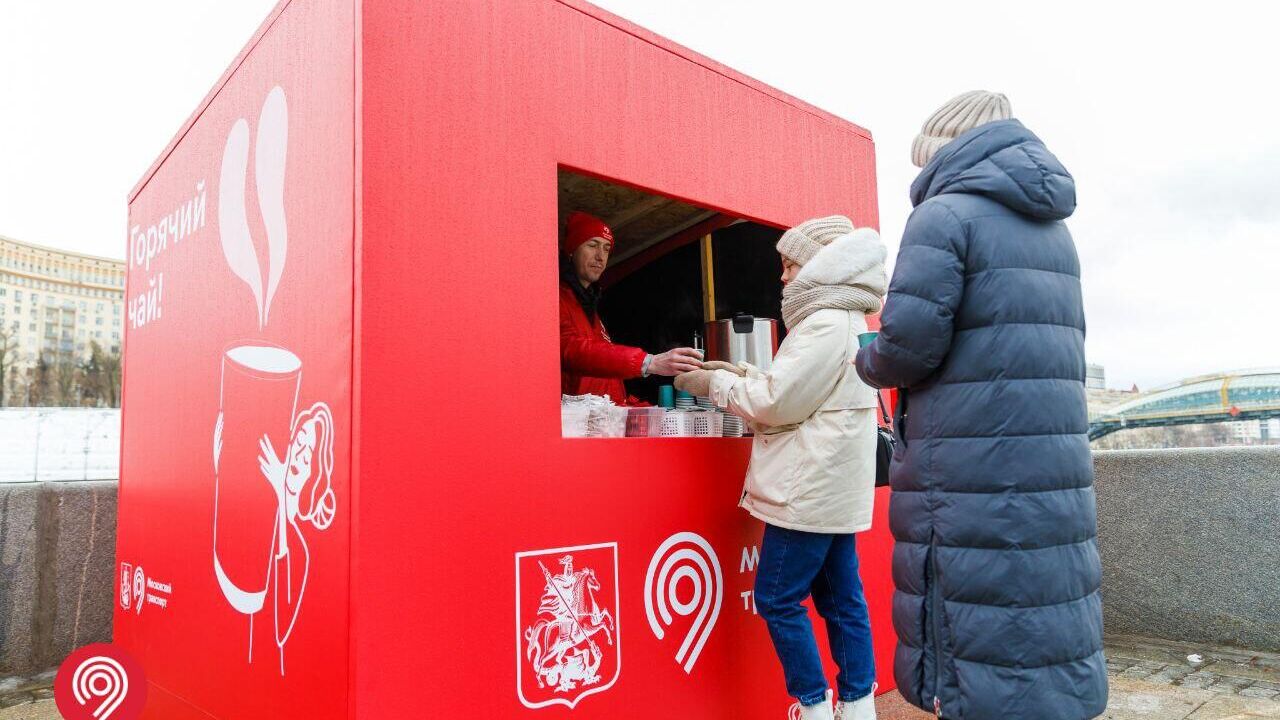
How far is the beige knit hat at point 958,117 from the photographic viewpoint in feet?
6.74

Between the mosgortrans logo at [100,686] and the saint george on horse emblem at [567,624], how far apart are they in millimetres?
1961

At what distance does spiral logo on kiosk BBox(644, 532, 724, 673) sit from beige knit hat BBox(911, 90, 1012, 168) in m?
1.46

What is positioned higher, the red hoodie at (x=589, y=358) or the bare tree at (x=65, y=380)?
the bare tree at (x=65, y=380)

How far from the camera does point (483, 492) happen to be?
2.20 meters

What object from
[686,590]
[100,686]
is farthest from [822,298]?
[100,686]

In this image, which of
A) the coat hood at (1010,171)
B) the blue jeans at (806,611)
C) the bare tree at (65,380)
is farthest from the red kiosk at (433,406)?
the bare tree at (65,380)

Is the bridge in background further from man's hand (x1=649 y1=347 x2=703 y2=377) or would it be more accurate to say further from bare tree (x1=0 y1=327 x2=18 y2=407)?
bare tree (x1=0 y1=327 x2=18 y2=407)

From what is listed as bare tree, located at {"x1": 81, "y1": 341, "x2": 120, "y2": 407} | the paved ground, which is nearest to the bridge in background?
the paved ground

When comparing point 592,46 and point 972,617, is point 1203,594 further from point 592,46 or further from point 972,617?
point 592,46

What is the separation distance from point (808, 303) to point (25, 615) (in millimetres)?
4355

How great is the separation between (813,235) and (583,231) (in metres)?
1.17

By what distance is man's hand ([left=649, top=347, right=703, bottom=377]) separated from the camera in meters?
2.81

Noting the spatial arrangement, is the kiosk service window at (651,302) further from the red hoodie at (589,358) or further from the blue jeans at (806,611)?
the blue jeans at (806,611)

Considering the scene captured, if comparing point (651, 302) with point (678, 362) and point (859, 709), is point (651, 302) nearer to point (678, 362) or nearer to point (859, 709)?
point (678, 362)
